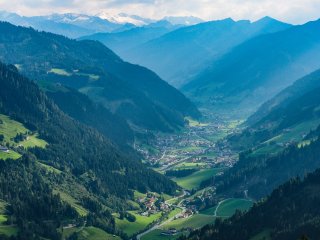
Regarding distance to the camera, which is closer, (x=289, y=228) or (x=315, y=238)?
(x=315, y=238)

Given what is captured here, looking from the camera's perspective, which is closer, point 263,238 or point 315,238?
point 315,238

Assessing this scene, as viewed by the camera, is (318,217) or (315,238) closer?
(315,238)
